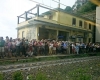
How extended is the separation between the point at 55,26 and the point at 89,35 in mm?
12583

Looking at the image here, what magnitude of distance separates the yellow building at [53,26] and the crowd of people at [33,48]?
4.91 meters

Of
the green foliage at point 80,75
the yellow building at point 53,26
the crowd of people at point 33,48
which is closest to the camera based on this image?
the green foliage at point 80,75

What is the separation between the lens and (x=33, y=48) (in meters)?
18.3

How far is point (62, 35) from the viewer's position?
29.7m

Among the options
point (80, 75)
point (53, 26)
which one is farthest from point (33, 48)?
point (80, 75)

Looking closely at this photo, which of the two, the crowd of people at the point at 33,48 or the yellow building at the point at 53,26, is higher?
the yellow building at the point at 53,26

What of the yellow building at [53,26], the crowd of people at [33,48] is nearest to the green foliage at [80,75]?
the crowd of people at [33,48]

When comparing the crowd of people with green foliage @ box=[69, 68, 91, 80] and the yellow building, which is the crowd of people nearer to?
the yellow building

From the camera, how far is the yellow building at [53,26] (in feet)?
83.8

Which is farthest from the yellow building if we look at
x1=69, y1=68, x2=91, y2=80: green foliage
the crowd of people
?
x1=69, y1=68, x2=91, y2=80: green foliage

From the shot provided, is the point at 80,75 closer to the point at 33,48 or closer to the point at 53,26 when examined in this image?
the point at 33,48

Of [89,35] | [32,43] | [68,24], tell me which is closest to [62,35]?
[68,24]

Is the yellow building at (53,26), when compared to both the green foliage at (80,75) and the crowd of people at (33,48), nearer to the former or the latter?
the crowd of people at (33,48)

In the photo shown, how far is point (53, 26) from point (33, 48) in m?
9.14
